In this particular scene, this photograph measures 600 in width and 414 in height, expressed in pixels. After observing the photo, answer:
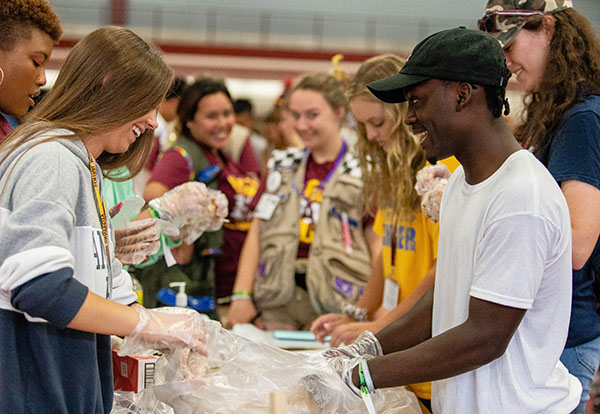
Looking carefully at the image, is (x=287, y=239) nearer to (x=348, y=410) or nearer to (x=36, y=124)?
(x=348, y=410)

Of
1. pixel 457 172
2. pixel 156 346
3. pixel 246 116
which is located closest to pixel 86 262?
pixel 156 346

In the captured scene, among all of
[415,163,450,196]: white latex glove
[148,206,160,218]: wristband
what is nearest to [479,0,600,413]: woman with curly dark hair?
[415,163,450,196]: white latex glove

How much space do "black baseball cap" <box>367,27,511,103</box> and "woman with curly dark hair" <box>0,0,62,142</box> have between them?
91 centimetres

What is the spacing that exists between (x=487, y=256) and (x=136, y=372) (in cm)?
87

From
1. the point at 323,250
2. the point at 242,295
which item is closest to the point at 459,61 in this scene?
the point at 323,250

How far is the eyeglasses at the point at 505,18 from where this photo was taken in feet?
5.99

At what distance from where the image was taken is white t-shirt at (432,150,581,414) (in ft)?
4.01

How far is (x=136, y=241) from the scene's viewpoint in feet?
6.11

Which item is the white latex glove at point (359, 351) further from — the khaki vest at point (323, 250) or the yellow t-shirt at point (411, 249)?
the khaki vest at point (323, 250)

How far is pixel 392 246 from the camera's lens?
7.16ft

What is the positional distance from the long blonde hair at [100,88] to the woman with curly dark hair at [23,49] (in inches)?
15.4

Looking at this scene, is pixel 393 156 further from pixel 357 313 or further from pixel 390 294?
pixel 357 313

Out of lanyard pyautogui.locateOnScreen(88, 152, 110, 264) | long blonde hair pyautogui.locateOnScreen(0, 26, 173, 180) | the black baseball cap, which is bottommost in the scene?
lanyard pyautogui.locateOnScreen(88, 152, 110, 264)

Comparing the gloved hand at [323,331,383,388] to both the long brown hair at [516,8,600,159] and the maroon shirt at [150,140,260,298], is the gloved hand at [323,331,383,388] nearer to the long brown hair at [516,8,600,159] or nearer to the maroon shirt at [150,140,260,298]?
the long brown hair at [516,8,600,159]
